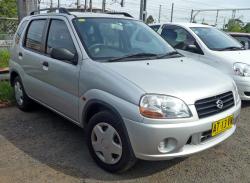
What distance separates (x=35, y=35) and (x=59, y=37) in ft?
2.73

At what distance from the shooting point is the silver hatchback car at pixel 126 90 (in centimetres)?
290

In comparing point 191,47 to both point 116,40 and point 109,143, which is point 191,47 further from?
point 109,143

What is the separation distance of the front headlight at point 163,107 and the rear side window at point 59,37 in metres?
1.31

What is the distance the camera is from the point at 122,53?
3742 millimetres

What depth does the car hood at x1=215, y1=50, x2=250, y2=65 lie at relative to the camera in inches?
233

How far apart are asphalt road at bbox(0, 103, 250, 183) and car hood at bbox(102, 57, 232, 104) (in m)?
0.89

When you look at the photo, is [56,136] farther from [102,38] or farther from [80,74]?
[102,38]

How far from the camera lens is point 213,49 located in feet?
20.6

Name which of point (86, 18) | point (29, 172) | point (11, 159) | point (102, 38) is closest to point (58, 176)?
point (29, 172)

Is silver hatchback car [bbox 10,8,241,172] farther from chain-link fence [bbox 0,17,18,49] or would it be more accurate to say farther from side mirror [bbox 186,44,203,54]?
chain-link fence [bbox 0,17,18,49]

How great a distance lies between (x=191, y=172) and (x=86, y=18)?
2293 mm

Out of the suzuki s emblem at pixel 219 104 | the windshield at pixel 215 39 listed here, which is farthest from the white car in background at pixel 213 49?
the suzuki s emblem at pixel 219 104

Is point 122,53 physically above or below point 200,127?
above

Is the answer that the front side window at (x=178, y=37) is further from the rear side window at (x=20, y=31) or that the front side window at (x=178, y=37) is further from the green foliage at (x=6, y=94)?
the green foliage at (x=6, y=94)
